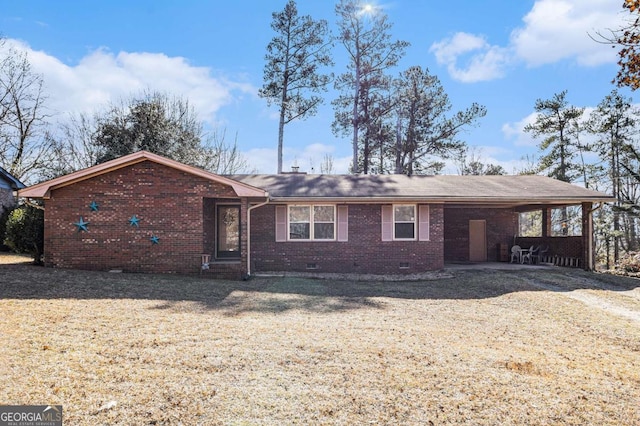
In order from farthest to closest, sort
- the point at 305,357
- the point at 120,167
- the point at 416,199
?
the point at 416,199
the point at 120,167
the point at 305,357

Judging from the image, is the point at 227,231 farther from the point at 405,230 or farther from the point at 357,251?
the point at 405,230

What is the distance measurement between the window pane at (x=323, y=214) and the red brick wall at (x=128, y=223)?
409 centimetres

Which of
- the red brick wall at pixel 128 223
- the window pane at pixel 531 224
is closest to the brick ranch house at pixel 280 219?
the red brick wall at pixel 128 223

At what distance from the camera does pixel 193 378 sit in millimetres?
4191

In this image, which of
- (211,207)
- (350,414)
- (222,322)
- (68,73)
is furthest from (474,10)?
(68,73)

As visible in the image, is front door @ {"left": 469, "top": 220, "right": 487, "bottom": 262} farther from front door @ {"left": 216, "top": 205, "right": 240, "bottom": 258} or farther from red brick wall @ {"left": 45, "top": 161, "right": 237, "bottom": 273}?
red brick wall @ {"left": 45, "top": 161, "right": 237, "bottom": 273}

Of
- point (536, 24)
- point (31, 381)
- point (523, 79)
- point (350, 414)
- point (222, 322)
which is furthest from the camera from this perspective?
point (523, 79)

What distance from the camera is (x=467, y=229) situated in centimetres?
1828

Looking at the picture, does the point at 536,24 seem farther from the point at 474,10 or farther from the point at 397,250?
the point at 397,250

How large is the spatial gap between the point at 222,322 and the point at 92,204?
23.8ft

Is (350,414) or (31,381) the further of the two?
(31,381)

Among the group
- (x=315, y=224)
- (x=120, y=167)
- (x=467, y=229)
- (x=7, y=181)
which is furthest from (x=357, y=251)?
(x=7, y=181)

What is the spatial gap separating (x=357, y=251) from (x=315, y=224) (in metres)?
1.73

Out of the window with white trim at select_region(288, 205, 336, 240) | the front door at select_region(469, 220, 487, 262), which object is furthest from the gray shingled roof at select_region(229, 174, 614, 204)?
the front door at select_region(469, 220, 487, 262)
